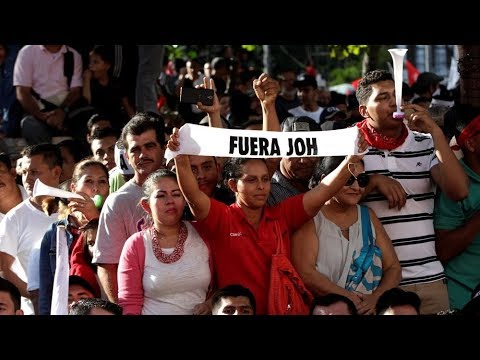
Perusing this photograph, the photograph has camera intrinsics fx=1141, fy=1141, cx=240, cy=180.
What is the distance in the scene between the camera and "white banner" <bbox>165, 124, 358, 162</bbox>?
607cm

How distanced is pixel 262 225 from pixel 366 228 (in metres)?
0.60

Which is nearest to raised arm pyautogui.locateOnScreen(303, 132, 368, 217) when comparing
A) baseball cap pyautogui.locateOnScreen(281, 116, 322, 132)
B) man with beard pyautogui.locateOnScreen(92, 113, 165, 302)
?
baseball cap pyautogui.locateOnScreen(281, 116, 322, 132)

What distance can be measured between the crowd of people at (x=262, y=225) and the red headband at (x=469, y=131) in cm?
1

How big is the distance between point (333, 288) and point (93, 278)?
58.1 inches

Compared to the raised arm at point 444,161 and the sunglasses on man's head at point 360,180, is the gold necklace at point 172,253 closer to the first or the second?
the sunglasses on man's head at point 360,180

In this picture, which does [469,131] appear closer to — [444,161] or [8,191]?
[444,161]

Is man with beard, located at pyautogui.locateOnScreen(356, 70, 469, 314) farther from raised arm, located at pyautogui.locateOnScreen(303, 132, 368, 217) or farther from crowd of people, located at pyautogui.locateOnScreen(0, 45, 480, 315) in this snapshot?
raised arm, located at pyautogui.locateOnScreen(303, 132, 368, 217)

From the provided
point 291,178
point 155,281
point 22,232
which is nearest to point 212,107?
point 291,178

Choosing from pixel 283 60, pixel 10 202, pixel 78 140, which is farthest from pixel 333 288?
pixel 283 60

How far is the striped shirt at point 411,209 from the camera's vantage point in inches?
258

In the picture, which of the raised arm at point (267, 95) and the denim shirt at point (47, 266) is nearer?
the denim shirt at point (47, 266)

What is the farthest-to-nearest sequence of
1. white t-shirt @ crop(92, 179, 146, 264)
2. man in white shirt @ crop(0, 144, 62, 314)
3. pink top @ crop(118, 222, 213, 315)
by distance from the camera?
man in white shirt @ crop(0, 144, 62, 314) < white t-shirt @ crop(92, 179, 146, 264) < pink top @ crop(118, 222, 213, 315)

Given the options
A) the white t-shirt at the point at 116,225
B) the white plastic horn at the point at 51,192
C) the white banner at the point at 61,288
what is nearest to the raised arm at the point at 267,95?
the white t-shirt at the point at 116,225

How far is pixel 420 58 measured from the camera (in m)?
37.9
